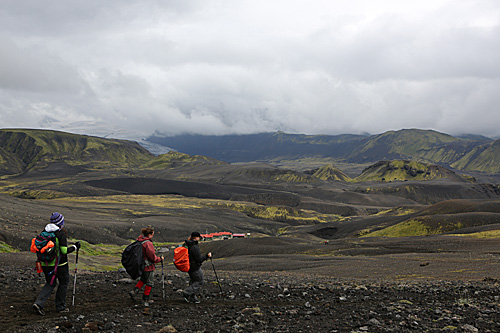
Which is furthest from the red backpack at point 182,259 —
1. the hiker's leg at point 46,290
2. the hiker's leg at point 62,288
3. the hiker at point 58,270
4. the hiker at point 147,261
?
the hiker's leg at point 46,290

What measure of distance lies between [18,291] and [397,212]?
114816mm

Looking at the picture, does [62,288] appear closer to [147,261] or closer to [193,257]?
[147,261]

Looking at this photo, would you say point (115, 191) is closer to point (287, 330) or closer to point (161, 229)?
point (161, 229)

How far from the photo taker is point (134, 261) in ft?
35.0

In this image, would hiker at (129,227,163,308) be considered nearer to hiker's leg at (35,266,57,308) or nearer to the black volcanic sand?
the black volcanic sand

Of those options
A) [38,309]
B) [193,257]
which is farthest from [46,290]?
[193,257]

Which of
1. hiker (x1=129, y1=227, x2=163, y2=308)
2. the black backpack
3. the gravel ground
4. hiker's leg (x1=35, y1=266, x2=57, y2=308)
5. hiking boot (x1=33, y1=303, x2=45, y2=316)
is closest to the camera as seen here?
the gravel ground

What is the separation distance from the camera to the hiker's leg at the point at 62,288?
9.74 meters

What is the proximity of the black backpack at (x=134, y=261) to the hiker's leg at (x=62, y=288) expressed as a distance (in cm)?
152

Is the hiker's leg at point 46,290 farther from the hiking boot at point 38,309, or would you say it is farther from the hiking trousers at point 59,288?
the hiking boot at point 38,309

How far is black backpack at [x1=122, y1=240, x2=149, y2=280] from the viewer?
10.7m

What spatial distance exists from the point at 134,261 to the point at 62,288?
6.24 feet

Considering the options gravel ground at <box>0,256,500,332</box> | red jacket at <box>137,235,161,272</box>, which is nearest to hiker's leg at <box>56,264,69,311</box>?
gravel ground at <box>0,256,500,332</box>

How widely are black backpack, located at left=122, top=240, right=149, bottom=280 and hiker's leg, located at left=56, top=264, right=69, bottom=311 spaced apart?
4.98ft
